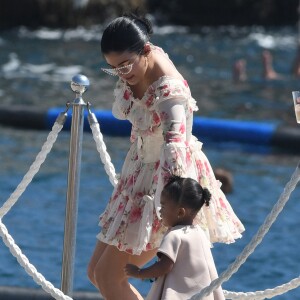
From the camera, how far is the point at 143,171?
14.4 ft

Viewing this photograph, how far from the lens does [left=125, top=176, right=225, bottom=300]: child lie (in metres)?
4.03

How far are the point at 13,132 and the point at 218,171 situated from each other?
12.6 ft

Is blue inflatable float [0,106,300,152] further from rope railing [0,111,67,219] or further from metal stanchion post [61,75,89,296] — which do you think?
metal stanchion post [61,75,89,296]

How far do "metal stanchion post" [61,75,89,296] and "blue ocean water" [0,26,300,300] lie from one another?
3327 mm

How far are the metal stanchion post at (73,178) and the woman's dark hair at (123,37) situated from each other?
0.50m

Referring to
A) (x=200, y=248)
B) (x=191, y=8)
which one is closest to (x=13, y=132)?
(x=200, y=248)

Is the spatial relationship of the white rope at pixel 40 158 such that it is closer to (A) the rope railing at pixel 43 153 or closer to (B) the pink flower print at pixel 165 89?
(A) the rope railing at pixel 43 153

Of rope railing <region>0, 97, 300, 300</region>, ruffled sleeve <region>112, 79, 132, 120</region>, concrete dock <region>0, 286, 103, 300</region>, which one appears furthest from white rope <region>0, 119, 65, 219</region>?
concrete dock <region>0, 286, 103, 300</region>

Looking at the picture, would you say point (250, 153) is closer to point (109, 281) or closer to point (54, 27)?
point (109, 281)

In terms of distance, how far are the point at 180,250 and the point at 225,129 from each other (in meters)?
8.95

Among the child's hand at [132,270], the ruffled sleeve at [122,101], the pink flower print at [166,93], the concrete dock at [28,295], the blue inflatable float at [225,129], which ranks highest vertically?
the pink flower print at [166,93]

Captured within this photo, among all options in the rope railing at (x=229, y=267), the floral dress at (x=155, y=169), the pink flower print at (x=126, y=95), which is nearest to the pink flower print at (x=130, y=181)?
the floral dress at (x=155, y=169)

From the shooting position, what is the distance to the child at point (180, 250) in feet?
13.2

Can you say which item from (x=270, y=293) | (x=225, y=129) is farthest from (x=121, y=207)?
(x=225, y=129)
